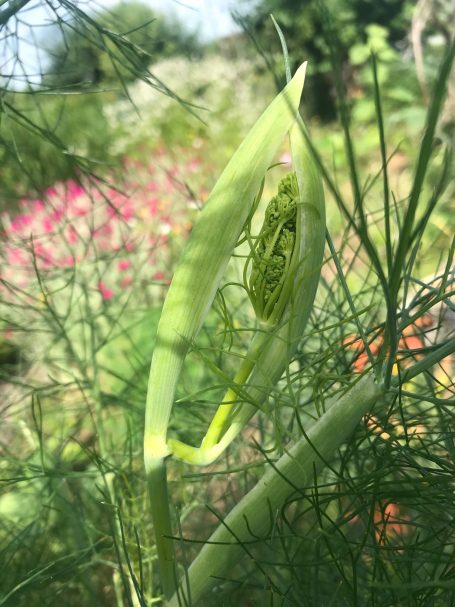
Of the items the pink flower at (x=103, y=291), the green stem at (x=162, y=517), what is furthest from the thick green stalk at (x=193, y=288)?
the pink flower at (x=103, y=291)

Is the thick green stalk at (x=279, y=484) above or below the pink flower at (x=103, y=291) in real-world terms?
below

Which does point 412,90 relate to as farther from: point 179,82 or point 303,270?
point 303,270

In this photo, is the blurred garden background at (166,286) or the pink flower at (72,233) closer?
the blurred garden background at (166,286)

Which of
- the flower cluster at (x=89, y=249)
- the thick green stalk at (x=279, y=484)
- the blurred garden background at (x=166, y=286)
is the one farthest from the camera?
the flower cluster at (x=89, y=249)

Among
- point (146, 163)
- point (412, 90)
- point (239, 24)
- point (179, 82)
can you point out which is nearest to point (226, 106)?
point (179, 82)

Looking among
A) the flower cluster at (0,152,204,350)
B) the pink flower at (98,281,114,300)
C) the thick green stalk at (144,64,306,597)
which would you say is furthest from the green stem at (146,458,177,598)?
the pink flower at (98,281,114,300)

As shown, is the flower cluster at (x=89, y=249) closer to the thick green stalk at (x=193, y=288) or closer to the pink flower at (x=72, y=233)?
the pink flower at (x=72, y=233)
